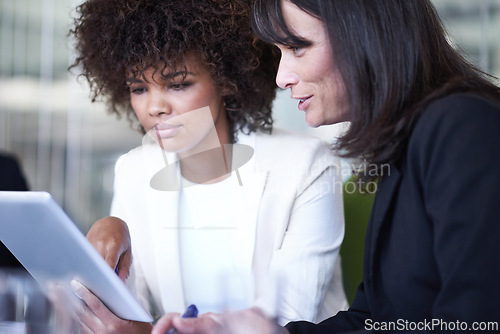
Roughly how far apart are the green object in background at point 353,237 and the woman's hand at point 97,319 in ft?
2.31

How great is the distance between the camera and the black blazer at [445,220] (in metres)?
0.81

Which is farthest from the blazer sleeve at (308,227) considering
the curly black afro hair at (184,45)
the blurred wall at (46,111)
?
the blurred wall at (46,111)

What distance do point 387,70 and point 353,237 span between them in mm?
770

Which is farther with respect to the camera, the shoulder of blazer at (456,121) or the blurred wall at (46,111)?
the blurred wall at (46,111)

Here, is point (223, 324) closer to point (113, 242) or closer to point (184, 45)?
point (113, 242)

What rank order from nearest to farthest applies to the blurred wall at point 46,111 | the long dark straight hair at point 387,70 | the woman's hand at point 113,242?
the long dark straight hair at point 387,70 → the woman's hand at point 113,242 → the blurred wall at point 46,111

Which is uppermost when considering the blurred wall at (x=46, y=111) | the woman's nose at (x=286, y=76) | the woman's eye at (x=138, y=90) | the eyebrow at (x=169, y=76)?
the woman's nose at (x=286, y=76)

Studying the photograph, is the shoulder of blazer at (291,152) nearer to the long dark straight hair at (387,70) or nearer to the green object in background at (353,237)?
the green object in background at (353,237)

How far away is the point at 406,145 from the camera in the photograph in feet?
3.14

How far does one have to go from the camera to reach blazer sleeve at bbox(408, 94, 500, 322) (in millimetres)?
807

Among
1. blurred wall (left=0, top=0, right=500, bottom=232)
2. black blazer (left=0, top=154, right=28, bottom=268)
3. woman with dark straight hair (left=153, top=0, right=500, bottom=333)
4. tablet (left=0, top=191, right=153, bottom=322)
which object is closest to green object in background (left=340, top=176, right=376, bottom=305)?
woman with dark straight hair (left=153, top=0, right=500, bottom=333)

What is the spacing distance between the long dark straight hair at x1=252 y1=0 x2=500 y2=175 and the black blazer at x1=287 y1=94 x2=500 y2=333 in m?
0.05

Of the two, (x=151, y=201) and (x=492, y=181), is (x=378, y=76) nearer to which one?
(x=492, y=181)

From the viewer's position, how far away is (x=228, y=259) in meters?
1.50
